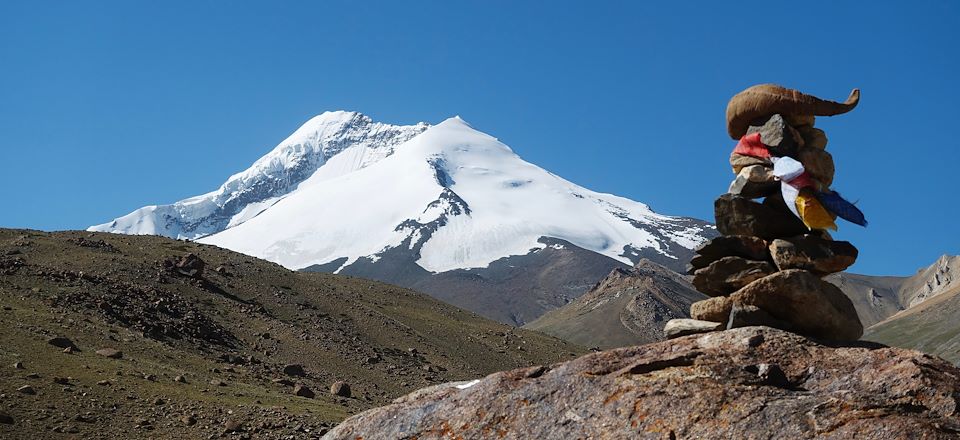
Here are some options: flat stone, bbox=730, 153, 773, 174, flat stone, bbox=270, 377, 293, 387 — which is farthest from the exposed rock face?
flat stone, bbox=270, 377, 293, 387

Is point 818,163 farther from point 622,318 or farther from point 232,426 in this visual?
point 622,318

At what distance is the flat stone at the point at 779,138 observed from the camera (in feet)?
45.3

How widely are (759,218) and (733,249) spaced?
0.60 metres

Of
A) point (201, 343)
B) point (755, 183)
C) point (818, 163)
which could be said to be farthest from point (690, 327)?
point (201, 343)

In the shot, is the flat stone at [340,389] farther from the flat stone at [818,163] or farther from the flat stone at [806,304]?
the flat stone at [818,163]

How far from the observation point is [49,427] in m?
27.8

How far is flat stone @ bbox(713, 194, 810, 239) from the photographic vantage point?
1406 cm

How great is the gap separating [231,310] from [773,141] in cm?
5229

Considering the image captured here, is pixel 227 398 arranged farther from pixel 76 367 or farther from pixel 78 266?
pixel 78 266

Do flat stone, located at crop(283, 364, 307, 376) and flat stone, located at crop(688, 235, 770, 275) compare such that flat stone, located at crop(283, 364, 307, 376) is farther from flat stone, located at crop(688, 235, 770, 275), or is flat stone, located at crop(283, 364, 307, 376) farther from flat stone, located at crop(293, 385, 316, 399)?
flat stone, located at crop(688, 235, 770, 275)

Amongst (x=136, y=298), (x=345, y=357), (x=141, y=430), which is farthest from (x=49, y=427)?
(x=345, y=357)

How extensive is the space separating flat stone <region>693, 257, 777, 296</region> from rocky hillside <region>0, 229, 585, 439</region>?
20.2m

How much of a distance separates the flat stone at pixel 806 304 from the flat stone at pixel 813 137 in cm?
206

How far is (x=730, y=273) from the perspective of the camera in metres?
14.0
